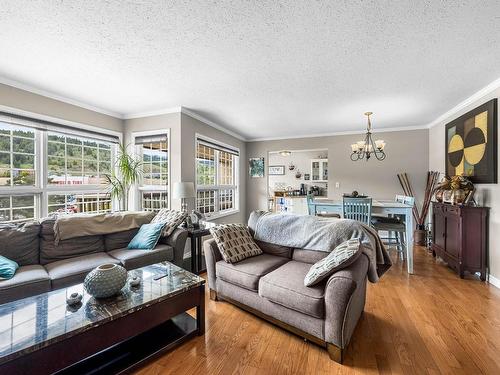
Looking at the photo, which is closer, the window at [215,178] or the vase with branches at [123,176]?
the vase with branches at [123,176]

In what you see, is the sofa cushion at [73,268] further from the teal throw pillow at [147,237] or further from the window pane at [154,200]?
the window pane at [154,200]

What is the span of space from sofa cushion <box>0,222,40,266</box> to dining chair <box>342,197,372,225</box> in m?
3.68

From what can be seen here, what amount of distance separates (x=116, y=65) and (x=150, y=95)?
2.62 feet

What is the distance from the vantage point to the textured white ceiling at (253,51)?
157cm

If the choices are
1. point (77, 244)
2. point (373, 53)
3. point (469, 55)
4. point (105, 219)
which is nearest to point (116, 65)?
point (105, 219)

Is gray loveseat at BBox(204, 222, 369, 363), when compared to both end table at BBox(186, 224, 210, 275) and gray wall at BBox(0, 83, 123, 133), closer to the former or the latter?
end table at BBox(186, 224, 210, 275)

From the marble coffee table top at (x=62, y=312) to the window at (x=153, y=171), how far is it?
2.17 metres

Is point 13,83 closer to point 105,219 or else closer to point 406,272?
point 105,219

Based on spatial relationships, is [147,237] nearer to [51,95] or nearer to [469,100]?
[51,95]

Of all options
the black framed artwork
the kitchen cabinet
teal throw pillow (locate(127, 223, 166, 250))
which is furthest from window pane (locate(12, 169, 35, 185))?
the kitchen cabinet

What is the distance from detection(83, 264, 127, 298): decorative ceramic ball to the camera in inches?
61.6

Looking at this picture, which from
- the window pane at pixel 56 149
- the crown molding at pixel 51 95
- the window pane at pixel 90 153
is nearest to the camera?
the crown molding at pixel 51 95

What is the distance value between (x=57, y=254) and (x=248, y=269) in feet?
6.80

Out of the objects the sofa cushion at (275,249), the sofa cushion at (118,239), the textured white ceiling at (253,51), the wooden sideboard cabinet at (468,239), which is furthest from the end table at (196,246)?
the wooden sideboard cabinet at (468,239)
